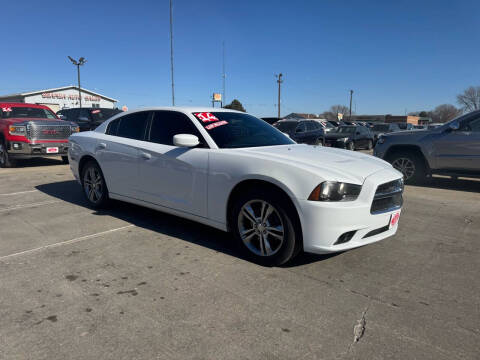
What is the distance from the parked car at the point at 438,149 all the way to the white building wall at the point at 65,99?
2229 inches

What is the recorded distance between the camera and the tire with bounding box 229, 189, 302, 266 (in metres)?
3.09

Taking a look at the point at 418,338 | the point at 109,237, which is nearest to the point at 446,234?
the point at 418,338

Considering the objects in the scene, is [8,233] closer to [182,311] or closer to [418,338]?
[182,311]

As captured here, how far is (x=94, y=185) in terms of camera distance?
5.23 metres

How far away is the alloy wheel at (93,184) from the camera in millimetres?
5141

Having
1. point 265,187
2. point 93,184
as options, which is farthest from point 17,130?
point 265,187

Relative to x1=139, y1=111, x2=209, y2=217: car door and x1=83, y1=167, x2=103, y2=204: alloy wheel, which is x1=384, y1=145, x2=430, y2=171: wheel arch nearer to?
x1=139, y1=111, x2=209, y2=217: car door

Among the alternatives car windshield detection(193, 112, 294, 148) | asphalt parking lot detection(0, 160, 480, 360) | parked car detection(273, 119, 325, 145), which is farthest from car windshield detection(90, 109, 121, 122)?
car windshield detection(193, 112, 294, 148)

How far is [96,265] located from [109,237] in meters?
0.78

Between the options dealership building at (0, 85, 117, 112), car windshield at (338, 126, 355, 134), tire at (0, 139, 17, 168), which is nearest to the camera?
tire at (0, 139, 17, 168)

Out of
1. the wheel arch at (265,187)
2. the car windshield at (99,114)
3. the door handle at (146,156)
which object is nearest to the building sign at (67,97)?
the car windshield at (99,114)

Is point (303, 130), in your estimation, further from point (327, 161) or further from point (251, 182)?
point (251, 182)

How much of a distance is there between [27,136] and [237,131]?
755cm

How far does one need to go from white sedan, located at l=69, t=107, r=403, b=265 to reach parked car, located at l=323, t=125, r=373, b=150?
11.3m
